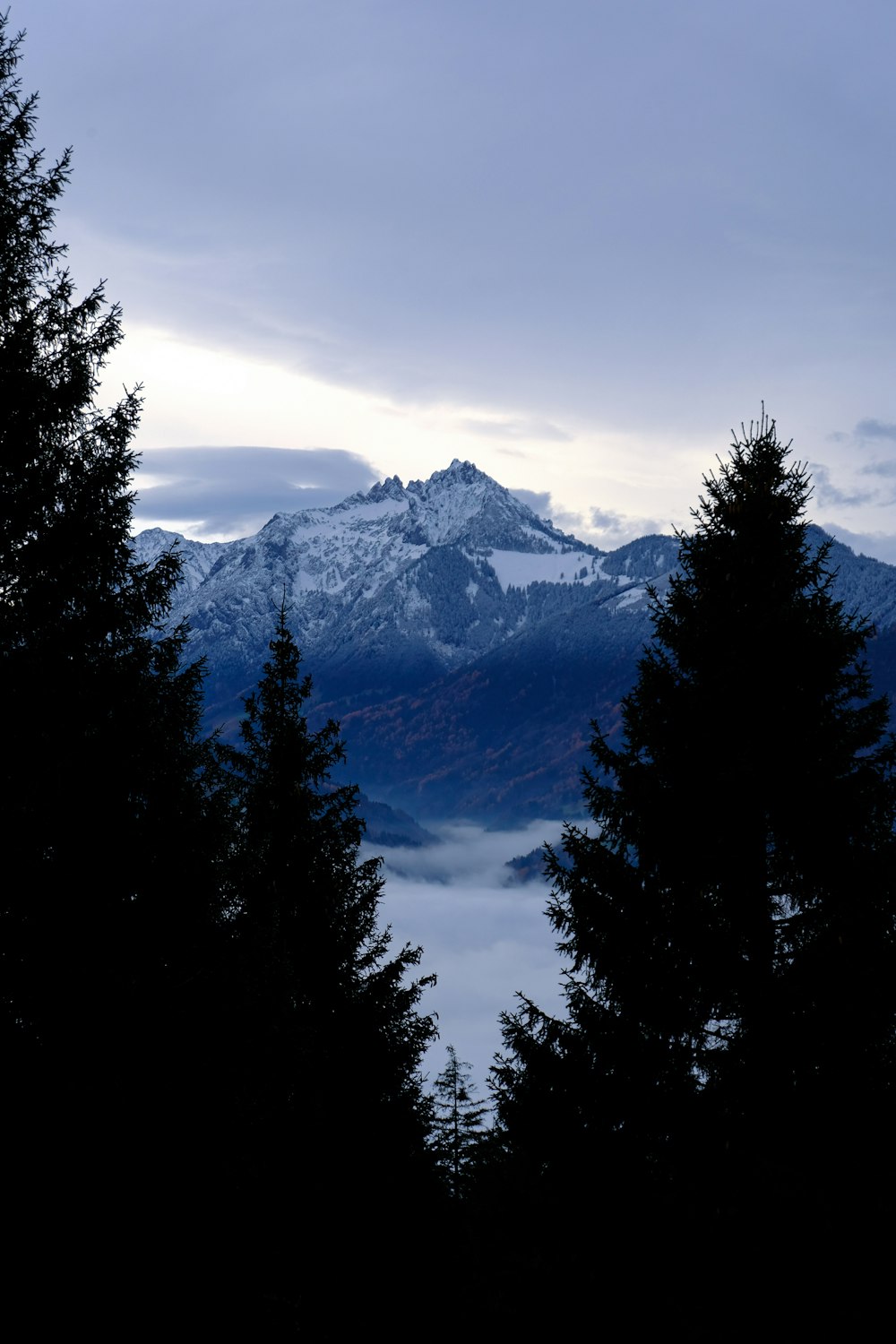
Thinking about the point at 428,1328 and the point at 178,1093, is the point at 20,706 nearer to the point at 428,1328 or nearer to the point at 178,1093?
the point at 178,1093

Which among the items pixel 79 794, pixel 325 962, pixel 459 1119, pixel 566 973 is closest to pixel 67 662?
pixel 79 794

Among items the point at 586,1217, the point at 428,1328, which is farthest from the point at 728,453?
the point at 428,1328

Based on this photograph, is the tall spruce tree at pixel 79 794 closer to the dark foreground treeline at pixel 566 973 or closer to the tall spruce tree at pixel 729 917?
the dark foreground treeline at pixel 566 973

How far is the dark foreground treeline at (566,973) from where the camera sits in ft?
24.2

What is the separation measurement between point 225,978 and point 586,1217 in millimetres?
4295

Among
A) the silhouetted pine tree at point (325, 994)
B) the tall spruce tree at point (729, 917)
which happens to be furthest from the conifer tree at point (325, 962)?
the tall spruce tree at point (729, 917)

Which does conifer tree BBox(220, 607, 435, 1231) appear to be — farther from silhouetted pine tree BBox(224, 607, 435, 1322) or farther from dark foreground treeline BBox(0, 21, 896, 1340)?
dark foreground treeline BBox(0, 21, 896, 1340)

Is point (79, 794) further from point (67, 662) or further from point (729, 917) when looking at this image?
point (729, 917)

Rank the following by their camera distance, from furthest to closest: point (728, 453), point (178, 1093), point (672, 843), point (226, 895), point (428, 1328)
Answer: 1. point (428, 1328)
2. point (226, 895)
3. point (728, 453)
4. point (672, 843)
5. point (178, 1093)

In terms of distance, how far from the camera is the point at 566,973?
10695 mm

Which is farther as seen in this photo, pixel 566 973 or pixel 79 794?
pixel 566 973

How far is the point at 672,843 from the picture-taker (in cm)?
980

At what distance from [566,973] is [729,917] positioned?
86.2 inches

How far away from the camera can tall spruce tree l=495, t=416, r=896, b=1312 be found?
852 cm
